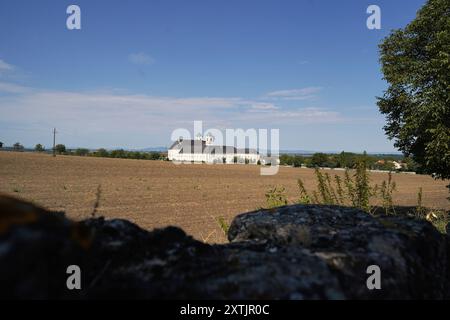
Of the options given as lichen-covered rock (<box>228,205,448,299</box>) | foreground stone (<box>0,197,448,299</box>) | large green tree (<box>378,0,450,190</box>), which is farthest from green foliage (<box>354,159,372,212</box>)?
large green tree (<box>378,0,450,190</box>)

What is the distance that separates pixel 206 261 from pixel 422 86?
16085mm

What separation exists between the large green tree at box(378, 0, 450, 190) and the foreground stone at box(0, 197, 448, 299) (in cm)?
1299

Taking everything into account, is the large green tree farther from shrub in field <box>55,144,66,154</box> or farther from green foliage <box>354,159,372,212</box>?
shrub in field <box>55,144,66,154</box>

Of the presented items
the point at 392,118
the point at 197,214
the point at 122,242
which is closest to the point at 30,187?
the point at 197,214

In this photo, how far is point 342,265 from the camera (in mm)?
2180

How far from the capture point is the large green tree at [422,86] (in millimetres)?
13352

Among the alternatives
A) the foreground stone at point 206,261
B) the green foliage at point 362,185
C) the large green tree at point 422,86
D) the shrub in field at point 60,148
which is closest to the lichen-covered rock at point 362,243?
the foreground stone at point 206,261

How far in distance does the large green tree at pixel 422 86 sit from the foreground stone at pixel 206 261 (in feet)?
42.6

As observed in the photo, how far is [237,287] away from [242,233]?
1.58 meters

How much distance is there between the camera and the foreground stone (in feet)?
4.11

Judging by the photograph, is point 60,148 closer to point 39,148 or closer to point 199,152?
point 39,148

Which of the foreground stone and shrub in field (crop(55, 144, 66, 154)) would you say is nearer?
the foreground stone

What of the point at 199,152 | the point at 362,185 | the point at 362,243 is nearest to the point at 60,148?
the point at 199,152
